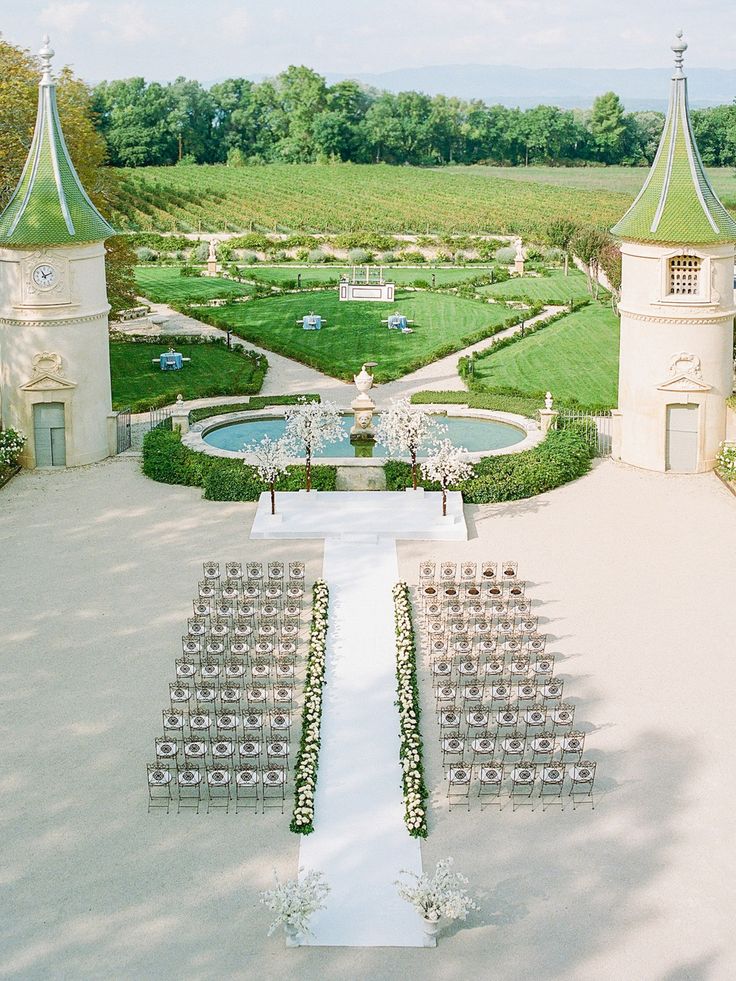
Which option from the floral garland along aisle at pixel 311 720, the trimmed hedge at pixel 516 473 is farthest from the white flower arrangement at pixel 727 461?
the floral garland along aisle at pixel 311 720

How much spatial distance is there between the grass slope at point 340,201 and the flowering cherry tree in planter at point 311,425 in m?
59.8

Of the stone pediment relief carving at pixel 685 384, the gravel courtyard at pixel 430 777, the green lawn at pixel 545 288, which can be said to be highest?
the green lawn at pixel 545 288

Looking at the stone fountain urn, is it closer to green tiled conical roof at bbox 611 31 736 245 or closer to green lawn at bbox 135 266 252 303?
green tiled conical roof at bbox 611 31 736 245

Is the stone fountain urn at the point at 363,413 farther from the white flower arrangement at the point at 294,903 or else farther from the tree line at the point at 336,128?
the tree line at the point at 336,128

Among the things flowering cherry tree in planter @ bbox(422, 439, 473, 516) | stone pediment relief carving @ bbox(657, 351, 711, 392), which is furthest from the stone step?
stone pediment relief carving @ bbox(657, 351, 711, 392)

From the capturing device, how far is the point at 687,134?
131 ft

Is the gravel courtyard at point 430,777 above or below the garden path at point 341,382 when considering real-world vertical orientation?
below

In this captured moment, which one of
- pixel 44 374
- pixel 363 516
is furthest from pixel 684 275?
pixel 44 374

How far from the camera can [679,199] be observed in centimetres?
3981

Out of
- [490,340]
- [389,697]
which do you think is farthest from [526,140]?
[389,697]

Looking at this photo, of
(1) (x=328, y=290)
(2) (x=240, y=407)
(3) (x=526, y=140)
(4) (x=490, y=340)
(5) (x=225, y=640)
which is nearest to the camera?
(5) (x=225, y=640)

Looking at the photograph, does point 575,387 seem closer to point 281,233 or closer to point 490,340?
point 490,340

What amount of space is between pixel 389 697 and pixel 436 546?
8.56 metres

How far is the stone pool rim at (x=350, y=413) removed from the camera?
38.7 meters
